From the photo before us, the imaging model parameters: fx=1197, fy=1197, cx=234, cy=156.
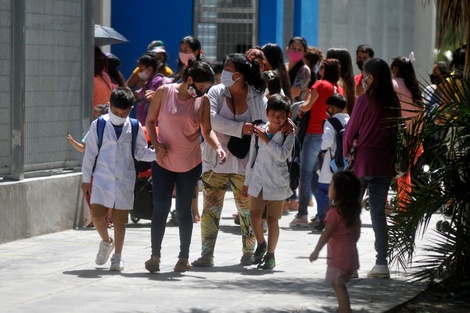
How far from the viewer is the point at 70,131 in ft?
43.1

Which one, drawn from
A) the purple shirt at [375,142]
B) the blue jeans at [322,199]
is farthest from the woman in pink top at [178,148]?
the blue jeans at [322,199]

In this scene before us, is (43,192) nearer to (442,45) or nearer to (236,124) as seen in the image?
(236,124)

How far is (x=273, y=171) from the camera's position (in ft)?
33.6

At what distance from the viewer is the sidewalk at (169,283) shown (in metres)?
8.39

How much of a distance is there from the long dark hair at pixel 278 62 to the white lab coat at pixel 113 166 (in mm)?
3502

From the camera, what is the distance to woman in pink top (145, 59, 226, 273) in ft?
32.2

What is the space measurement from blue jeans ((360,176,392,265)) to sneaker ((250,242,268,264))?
1.08m

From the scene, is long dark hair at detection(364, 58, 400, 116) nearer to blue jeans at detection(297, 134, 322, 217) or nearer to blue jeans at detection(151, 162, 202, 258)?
blue jeans at detection(151, 162, 202, 258)

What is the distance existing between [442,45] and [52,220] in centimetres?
471

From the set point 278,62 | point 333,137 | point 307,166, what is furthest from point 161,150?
point 307,166

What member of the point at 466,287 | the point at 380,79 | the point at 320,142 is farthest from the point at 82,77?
the point at 466,287

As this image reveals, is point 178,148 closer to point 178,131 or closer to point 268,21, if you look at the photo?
point 178,131

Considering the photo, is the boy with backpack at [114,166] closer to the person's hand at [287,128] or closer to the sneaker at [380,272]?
the person's hand at [287,128]

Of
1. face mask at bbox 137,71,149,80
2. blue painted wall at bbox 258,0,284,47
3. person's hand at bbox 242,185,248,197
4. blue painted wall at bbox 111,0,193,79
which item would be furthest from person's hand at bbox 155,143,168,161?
blue painted wall at bbox 258,0,284,47
